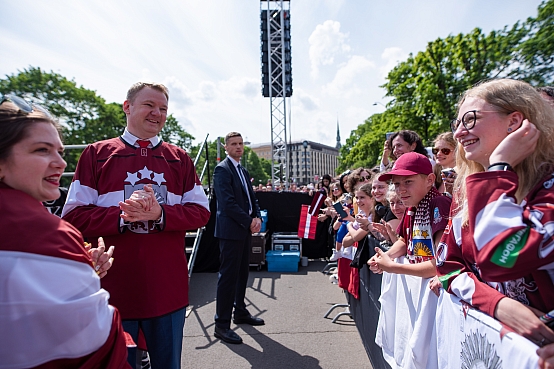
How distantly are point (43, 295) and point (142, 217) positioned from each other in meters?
0.90

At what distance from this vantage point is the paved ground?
3.32 m

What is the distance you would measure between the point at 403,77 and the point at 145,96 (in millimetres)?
21143

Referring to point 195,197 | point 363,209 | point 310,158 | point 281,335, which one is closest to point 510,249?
point 195,197

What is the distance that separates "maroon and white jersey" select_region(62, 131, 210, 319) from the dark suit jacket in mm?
1857

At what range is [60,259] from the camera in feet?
2.99

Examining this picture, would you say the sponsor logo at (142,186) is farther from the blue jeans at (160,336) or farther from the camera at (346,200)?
the camera at (346,200)

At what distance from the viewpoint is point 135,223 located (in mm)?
1895

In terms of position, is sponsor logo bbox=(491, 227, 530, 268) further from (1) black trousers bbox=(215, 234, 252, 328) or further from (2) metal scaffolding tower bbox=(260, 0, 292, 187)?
(2) metal scaffolding tower bbox=(260, 0, 292, 187)

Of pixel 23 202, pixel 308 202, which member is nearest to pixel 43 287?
pixel 23 202

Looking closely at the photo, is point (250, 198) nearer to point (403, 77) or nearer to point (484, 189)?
point (484, 189)

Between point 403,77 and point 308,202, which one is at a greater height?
point 403,77

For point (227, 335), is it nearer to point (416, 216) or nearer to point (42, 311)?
point (416, 216)

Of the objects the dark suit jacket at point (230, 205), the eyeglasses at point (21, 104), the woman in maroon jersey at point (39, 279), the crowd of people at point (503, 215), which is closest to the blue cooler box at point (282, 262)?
the dark suit jacket at point (230, 205)

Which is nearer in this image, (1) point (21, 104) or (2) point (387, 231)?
(1) point (21, 104)
